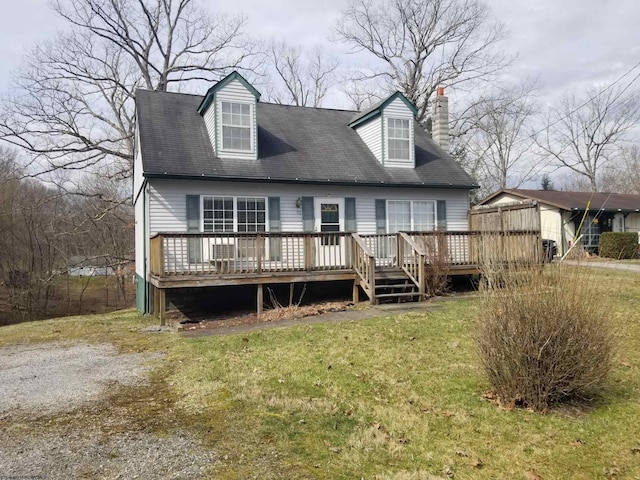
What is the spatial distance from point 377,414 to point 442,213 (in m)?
10.9

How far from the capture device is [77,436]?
13.1 ft

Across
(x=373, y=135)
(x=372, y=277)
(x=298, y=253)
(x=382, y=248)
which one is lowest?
(x=372, y=277)

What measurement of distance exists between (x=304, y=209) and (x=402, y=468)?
9988mm

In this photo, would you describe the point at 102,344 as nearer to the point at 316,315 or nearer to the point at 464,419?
the point at 316,315

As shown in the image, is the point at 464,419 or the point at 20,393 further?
the point at 20,393

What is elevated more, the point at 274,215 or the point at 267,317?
the point at 274,215

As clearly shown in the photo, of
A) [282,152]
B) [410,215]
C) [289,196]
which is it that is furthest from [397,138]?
[289,196]

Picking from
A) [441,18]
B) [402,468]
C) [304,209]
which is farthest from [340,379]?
[441,18]

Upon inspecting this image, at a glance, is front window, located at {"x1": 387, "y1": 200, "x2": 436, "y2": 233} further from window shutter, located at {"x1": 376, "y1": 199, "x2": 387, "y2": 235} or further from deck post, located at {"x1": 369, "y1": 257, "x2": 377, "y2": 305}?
deck post, located at {"x1": 369, "y1": 257, "x2": 377, "y2": 305}

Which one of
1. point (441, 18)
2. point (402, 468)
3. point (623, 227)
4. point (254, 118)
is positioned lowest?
point (402, 468)

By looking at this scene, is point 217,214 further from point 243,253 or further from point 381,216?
point 381,216

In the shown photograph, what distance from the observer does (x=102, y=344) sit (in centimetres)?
852

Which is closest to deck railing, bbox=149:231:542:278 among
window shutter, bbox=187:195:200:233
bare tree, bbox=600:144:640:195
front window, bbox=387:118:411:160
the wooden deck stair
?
the wooden deck stair

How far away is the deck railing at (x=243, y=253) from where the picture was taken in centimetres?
993
